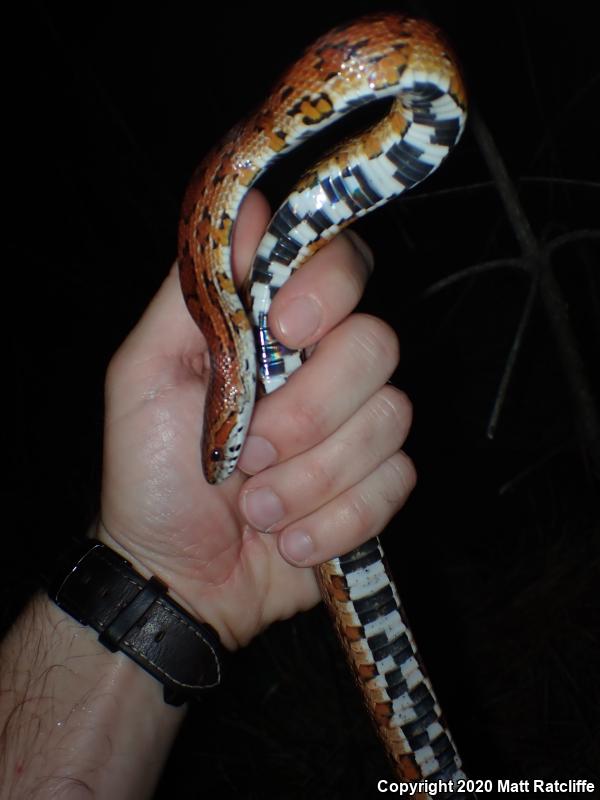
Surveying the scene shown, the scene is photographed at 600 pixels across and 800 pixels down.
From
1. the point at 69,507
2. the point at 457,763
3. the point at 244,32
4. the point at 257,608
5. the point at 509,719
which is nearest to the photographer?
the point at 457,763

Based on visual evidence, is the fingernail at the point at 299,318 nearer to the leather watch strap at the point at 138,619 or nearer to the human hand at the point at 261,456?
the human hand at the point at 261,456

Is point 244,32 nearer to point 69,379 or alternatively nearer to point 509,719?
point 69,379

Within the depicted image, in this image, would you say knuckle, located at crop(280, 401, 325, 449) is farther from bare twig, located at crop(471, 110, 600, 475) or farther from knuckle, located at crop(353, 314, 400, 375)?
bare twig, located at crop(471, 110, 600, 475)

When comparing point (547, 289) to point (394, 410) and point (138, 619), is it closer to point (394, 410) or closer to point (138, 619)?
point (394, 410)

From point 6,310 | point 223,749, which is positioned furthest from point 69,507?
point 223,749

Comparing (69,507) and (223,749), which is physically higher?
(69,507)

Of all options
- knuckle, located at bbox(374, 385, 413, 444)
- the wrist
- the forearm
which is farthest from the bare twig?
the forearm

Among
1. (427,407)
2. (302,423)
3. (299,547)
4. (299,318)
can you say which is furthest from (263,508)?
(427,407)
